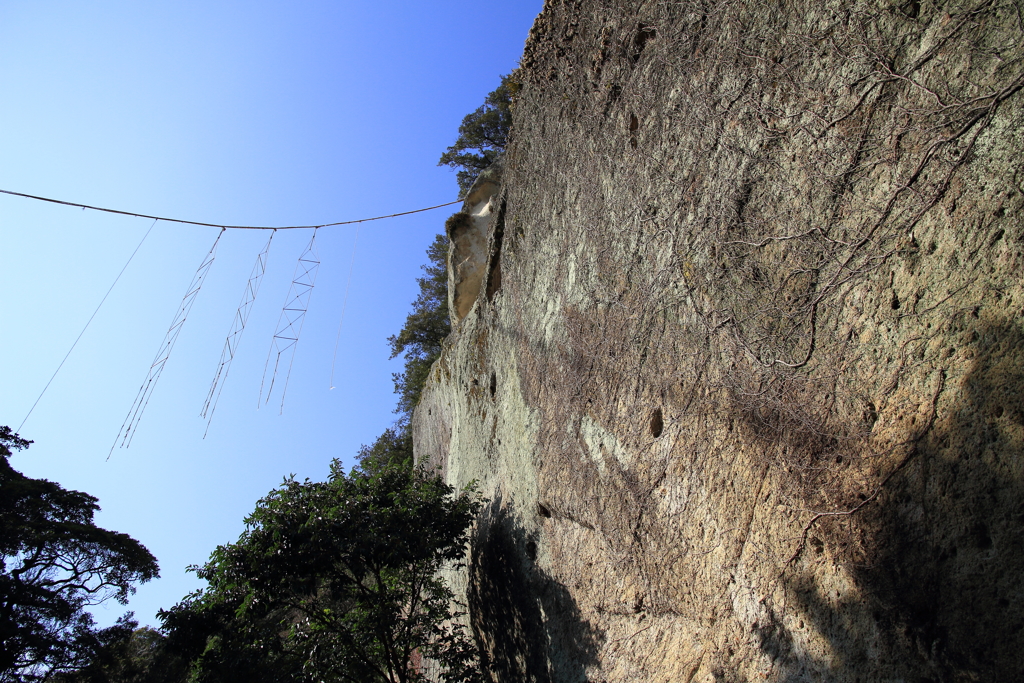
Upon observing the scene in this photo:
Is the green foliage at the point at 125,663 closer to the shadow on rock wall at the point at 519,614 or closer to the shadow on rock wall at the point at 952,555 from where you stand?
the shadow on rock wall at the point at 519,614

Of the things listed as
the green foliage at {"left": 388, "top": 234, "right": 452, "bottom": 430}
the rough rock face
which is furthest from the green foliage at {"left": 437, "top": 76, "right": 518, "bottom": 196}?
the rough rock face

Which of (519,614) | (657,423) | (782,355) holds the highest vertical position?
(657,423)

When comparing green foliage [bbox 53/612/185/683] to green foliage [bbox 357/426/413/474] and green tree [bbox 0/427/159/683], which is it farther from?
green foliage [bbox 357/426/413/474]

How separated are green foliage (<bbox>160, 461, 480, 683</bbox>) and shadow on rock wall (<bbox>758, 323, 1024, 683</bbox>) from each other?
15.0ft

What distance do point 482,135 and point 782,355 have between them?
16.6 meters

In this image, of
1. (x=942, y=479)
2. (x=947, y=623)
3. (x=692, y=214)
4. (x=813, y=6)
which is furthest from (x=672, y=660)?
(x=813, y=6)

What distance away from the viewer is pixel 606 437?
19.2ft

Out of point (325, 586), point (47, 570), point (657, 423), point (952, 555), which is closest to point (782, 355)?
point (657, 423)

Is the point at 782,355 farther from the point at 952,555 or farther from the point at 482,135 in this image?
the point at 482,135

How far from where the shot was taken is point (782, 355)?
4.28 m

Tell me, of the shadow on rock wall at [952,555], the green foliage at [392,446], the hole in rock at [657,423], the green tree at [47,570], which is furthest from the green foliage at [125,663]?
the shadow on rock wall at [952,555]

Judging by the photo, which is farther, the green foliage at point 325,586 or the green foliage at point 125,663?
the green foliage at point 125,663

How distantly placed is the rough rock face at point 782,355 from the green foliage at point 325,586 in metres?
1.02

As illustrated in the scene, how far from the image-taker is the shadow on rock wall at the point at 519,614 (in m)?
5.87
